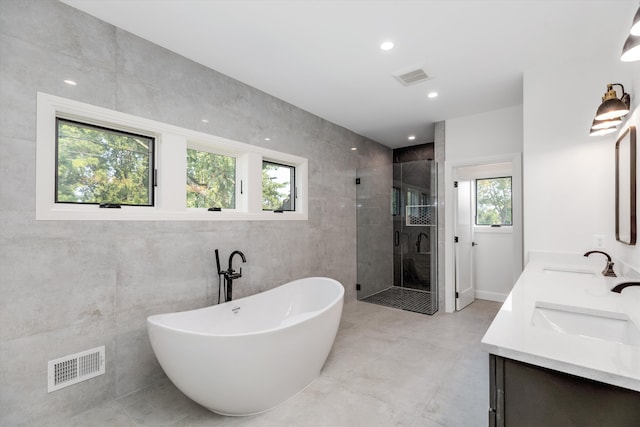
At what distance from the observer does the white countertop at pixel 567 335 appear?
821 millimetres

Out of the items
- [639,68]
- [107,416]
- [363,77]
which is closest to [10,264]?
[107,416]

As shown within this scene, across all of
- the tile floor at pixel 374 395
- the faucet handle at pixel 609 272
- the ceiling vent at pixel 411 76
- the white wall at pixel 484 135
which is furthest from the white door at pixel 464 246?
the faucet handle at pixel 609 272

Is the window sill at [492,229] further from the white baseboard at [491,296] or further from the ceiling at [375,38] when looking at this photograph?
the ceiling at [375,38]

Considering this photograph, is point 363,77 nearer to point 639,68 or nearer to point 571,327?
point 639,68

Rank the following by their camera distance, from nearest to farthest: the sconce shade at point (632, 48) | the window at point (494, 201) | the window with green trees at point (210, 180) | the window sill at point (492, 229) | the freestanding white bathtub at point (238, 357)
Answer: the sconce shade at point (632, 48) < the freestanding white bathtub at point (238, 357) < the window with green trees at point (210, 180) < the window sill at point (492, 229) < the window at point (494, 201)

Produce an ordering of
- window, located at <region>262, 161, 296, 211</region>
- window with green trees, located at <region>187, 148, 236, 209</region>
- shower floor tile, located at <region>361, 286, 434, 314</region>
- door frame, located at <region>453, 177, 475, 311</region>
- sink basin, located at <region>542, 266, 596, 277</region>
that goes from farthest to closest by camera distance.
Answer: shower floor tile, located at <region>361, 286, 434, 314</region> < door frame, located at <region>453, 177, 475, 311</region> < window, located at <region>262, 161, 296, 211</region> < window with green trees, located at <region>187, 148, 236, 209</region> < sink basin, located at <region>542, 266, 596, 277</region>

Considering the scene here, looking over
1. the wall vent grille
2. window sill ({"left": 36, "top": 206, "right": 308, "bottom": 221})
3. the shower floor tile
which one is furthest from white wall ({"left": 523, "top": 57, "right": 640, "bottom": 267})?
the wall vent grille

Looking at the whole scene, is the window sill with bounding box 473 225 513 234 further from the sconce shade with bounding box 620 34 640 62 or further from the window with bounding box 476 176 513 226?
the sconce shade with bounding box 620 34 640 62

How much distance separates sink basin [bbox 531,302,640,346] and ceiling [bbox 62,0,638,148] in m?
1.83

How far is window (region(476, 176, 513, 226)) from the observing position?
4629 mm

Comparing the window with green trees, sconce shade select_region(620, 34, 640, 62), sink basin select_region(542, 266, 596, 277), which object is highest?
sconce shade select_region(620, 34, 640, 62)

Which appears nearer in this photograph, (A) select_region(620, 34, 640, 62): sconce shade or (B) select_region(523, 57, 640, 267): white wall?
(A) select_region(620, 34, 640, 62): sconce shade

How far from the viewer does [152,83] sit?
229 cm

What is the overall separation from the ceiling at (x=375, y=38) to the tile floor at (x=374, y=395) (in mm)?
2575
